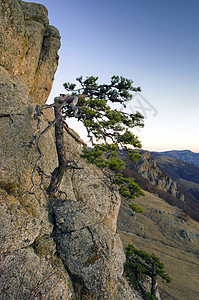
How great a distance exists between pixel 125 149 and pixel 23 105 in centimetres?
649

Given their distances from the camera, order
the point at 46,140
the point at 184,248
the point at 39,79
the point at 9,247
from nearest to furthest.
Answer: the point at 9,247
the point at 46,140
the point at 39,79
the point at 184,248

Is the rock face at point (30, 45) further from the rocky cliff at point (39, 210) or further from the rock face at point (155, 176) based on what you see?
the rock face at point (155, 176)

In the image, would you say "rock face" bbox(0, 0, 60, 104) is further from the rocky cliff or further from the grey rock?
the grey rock

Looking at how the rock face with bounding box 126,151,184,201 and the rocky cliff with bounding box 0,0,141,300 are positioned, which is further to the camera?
the rock face with bounding box 126,151,184,201

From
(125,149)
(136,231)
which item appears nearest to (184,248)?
(136,231)

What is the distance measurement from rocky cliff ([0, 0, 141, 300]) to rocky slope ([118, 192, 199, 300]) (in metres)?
10.2

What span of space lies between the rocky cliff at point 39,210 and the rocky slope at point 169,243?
401 inches

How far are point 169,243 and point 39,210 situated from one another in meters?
28.1

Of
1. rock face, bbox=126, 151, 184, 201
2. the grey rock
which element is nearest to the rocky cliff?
the grey rock

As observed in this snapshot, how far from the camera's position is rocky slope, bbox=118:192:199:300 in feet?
49.4

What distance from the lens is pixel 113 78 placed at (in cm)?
1179

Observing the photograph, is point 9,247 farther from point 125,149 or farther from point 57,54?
point 57,54

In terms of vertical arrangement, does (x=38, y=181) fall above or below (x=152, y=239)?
above

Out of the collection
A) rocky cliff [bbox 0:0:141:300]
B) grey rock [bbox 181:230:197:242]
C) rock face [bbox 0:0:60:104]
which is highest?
rock face [bbox 0:0:60:104]
